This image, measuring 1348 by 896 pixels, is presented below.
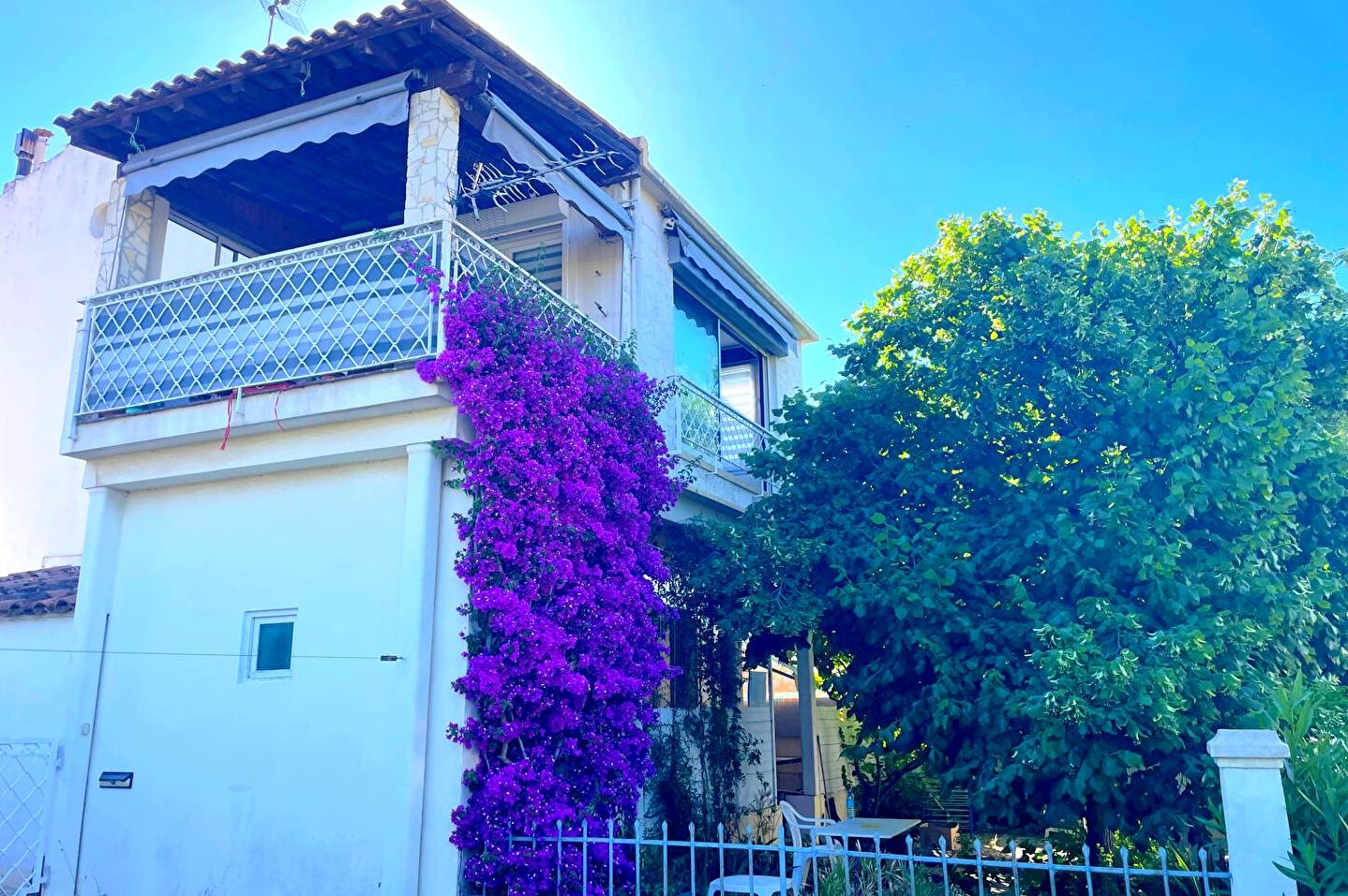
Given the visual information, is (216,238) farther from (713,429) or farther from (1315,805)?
(1315,805)

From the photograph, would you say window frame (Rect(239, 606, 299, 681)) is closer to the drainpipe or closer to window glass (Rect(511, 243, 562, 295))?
window glass (Rect(511, 243, 562, 295))

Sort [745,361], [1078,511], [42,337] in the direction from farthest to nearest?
[42,337] < [745,361] < [1078,511]

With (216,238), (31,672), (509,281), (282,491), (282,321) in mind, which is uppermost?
(216,238)

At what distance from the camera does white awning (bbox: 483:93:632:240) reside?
8141 millimetres

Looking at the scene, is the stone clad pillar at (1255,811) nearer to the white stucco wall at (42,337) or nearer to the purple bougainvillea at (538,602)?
the purple bougainvillea at (538,602)

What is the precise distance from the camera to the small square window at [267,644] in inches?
309

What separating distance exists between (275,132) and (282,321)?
65.8 inches

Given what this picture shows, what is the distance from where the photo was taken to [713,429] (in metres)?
11.3

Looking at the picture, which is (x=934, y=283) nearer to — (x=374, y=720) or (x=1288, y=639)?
(x=1288, y=639)

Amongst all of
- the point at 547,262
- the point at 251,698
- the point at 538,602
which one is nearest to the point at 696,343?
the point at 547,262

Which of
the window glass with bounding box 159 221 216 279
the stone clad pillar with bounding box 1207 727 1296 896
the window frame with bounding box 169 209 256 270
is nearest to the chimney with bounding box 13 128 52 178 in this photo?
the window glass with bounding box 159 221 216 279

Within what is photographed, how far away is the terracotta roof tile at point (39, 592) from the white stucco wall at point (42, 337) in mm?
2253

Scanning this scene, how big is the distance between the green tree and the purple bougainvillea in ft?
6.11

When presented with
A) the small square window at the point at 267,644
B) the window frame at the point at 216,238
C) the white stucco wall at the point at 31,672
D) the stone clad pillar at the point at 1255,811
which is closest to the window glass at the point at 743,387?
the window frame at the point at 216,238
